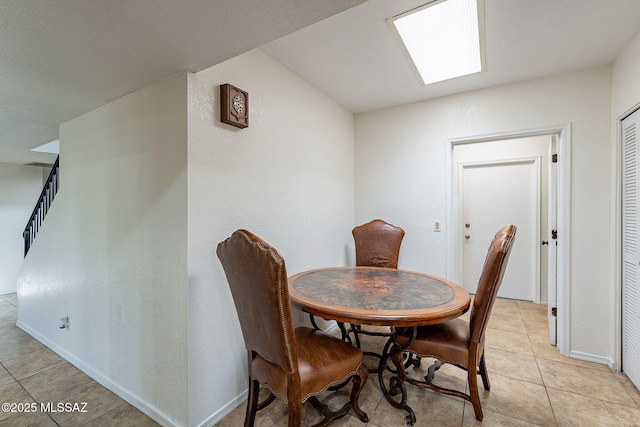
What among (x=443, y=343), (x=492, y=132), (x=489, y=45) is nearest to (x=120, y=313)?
(x=443, y=343)

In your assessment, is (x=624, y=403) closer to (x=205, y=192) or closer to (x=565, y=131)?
(x=565, y=131)

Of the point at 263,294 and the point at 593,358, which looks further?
the point at 593,358

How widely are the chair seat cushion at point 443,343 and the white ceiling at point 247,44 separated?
173cm

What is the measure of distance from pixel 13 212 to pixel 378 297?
20.1ft

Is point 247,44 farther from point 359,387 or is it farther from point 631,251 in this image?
point 631,251

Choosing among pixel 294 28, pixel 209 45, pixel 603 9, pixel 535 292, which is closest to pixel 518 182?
pixel 535 292

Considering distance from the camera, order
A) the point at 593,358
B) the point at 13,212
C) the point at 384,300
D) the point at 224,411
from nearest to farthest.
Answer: the point at 384,300
the point at 224,411
the point at 593,358
the point at 13,212

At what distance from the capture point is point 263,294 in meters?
1.16

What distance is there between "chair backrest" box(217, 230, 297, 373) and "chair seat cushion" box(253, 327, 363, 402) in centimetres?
9

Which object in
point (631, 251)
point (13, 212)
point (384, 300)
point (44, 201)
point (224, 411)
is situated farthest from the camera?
point (13, 212)

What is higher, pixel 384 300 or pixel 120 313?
pixel 384 300

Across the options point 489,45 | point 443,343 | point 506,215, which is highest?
point 489,45

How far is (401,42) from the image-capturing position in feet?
6.16

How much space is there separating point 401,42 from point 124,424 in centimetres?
297
